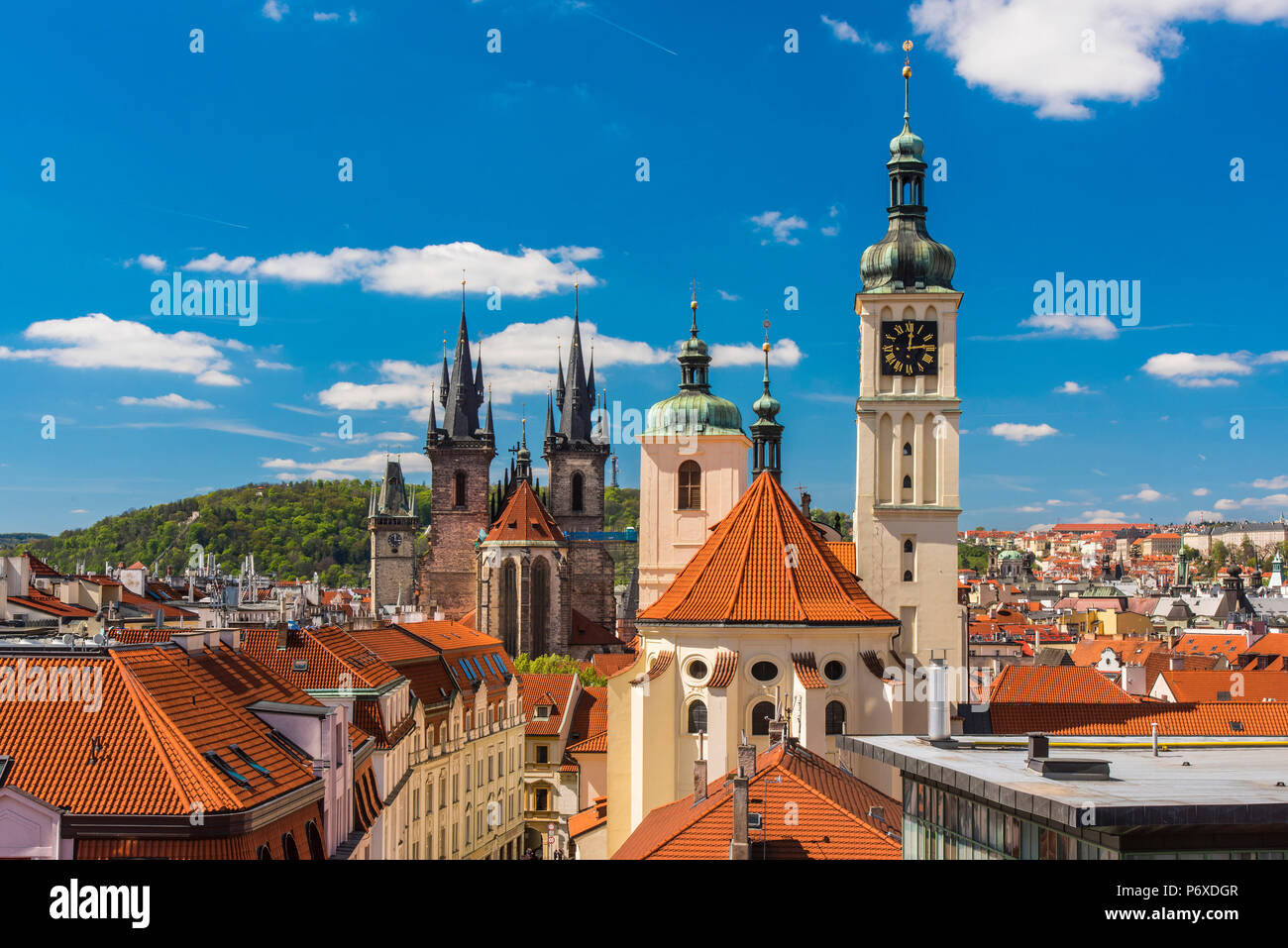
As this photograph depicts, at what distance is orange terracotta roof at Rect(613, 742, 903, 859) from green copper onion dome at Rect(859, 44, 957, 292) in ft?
75.3

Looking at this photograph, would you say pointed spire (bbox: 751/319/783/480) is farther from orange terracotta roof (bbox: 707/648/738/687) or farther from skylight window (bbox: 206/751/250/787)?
skylight window (bbox: 206/751/250/787)

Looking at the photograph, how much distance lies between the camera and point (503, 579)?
98125mm

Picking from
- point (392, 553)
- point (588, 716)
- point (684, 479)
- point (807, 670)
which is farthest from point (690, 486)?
point (392, 553)

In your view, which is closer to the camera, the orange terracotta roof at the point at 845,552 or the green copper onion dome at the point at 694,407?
the orange terracotta roof at the point at 845,552

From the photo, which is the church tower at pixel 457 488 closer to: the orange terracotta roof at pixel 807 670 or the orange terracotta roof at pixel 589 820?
the orange terracotta roof at pixel 589 820

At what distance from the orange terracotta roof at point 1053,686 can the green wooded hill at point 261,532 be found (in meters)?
91.9

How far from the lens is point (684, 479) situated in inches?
2387

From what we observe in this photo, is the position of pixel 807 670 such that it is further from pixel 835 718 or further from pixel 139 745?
pixel 139 745

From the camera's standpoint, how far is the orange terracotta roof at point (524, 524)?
9844cm

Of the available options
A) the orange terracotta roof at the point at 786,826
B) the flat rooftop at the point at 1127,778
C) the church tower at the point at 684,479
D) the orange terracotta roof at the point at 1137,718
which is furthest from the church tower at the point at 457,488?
the flat rooftop at the point at 1127,778
